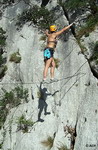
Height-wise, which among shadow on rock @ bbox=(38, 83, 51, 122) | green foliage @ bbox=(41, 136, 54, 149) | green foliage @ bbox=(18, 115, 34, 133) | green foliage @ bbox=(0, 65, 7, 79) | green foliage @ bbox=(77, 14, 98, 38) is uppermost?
green foliage @ bbox=(77, 14, 98, 38)

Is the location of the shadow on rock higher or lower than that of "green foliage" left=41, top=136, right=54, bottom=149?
higher

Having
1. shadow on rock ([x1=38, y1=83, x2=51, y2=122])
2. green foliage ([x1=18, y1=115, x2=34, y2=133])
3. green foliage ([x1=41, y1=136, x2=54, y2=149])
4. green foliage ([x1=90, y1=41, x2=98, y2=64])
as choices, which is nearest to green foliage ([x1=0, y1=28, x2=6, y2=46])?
shadow on rock ([x1=38, y1=83, x2=51, y2=122])

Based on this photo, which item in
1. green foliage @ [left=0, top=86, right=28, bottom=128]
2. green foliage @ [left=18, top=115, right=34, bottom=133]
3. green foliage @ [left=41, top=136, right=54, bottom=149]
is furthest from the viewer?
green foliage @ [left=0, top=86, right=28, bottom=128]

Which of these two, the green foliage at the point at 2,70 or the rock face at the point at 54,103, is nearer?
the rock face at the point at 54,103

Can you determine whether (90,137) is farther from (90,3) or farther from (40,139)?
(90,3)

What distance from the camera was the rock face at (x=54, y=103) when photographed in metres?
13.2

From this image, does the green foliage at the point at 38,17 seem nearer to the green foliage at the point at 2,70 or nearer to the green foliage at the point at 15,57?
the green foliage at the point at 15,57

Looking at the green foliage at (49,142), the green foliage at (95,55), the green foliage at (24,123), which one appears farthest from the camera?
the green foliage at (24,123)

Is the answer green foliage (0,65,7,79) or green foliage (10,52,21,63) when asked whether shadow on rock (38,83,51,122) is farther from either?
green foliage (0,65,7,79)

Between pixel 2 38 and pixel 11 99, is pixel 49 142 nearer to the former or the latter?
pixel 11 99

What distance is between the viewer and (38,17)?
19.5m

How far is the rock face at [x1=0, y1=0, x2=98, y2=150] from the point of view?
13188 millimetres

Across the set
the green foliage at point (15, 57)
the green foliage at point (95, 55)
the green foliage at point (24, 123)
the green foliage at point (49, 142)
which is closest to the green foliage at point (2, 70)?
the green foliage at point (15, 57)

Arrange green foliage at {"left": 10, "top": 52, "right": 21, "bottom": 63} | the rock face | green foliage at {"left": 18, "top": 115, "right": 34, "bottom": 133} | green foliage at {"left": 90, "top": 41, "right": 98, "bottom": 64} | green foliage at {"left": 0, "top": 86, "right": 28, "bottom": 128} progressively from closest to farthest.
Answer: the rock face < green foliage at {"left": 90, "top": 41, "right": 98, "bottom": 64} < green foliage at {"left": 18, "top": 115, "right": 34, "bottom": 133} < green foliage at {"left": 0, "top": 86, "right": 28, "bottom": 128} < green foliage at {"left": 10, "top": 52, "right": 21, "bottom": 63}
